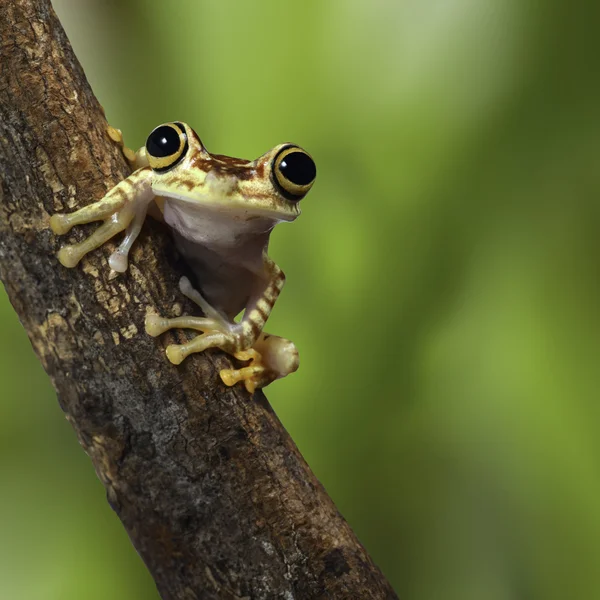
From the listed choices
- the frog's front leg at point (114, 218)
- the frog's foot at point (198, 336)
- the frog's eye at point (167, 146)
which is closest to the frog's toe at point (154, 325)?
the frog's foot at point (198, 336)

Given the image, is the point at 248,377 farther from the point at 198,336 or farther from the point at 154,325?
the point at 154,325

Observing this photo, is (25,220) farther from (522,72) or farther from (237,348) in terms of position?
(522,72)

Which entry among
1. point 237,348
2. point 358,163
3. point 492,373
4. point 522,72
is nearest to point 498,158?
point 522,72

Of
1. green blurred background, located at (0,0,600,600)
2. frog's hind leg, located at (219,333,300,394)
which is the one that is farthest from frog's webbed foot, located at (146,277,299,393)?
green blurred background, located at (0,0,600,600)

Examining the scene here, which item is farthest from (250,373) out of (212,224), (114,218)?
(114,218)

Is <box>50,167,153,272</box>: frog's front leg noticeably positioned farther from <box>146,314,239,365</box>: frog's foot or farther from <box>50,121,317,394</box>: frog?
<box>146,314,239,365</box>: frog's foot

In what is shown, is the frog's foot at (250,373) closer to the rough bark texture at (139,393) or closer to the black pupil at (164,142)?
the rough bark texture at (139,393)
